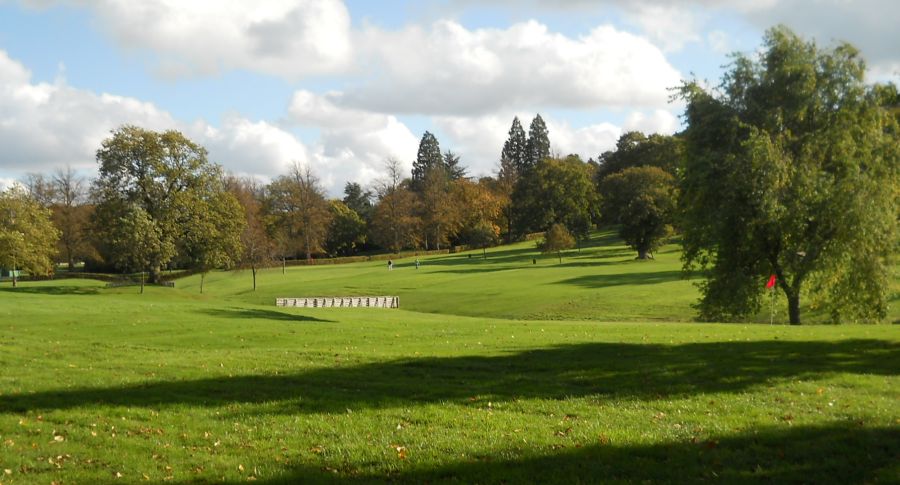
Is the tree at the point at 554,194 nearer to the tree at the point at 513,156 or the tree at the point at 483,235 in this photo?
the tree at the point at 483,235

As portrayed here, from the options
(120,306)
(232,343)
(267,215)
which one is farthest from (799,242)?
(267,215)

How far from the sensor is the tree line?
3250cm

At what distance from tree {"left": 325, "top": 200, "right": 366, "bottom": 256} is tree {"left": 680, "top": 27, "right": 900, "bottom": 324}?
334 ft

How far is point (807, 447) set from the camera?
9234 mm

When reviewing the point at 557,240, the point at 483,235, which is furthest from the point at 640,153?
the point at 557,240

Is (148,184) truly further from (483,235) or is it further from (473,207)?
(473,207)

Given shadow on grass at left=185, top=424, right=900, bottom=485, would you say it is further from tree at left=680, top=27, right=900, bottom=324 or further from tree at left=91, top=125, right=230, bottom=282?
tree at left=91, top=125, right=230, bottom=282

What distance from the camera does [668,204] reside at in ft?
275

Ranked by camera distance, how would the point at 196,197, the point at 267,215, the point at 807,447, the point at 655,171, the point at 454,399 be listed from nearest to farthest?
1. the point at 807,447
2. the point at 454,399
3. the point at 196,197
4. the point at 655,171
5. the point at 267,215

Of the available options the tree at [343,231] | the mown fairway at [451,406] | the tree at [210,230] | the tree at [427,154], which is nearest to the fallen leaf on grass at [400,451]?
the mown fairway at [451,406]

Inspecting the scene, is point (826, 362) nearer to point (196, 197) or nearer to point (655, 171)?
point (196, 197)

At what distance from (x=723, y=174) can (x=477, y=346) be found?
1772 cm

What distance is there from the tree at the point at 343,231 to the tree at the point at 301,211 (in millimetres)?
2139

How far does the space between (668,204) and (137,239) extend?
54484 mm
